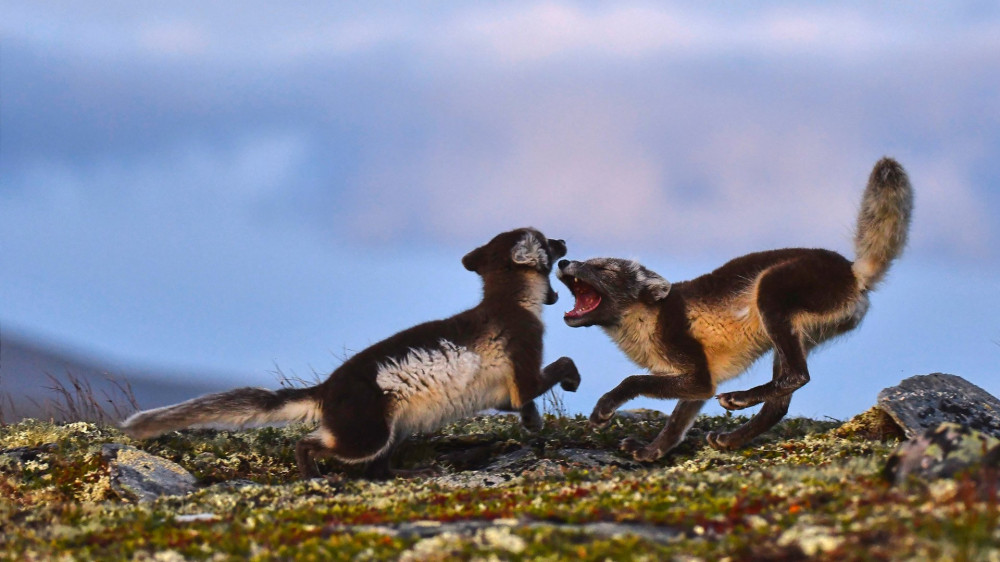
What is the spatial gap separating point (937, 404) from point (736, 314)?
3.10 m

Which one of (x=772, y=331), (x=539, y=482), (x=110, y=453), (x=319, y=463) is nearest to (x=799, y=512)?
(x=539, y=482)

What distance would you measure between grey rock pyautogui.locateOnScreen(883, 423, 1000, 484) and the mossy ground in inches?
12.3

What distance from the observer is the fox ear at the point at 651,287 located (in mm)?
12789

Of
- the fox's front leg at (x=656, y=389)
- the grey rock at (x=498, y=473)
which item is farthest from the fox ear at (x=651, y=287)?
the grey rock at (x=498, y=473)

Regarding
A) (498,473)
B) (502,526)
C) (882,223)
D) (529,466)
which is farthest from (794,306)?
(502,526)

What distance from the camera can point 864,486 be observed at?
26.3 feet

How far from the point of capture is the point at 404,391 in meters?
11.6

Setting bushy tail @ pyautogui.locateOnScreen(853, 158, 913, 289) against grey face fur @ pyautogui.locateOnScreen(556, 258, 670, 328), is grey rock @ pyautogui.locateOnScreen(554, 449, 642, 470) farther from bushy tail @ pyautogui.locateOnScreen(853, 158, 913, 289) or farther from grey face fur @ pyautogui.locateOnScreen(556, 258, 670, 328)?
bushy tail @ pyautogui.locateOnScreen(853, 158, 913, 289)

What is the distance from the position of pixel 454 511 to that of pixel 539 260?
16.8ft

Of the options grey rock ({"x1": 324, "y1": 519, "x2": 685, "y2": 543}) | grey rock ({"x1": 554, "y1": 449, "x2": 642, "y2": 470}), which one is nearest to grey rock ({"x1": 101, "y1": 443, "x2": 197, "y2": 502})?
grey rock ({"x1": 554, "y1": 449, "x2": 642, "y2": 470})

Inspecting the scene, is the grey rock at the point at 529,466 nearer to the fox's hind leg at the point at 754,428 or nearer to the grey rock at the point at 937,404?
the fox's hind leg at the point at 754,428

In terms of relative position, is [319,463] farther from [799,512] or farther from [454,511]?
[799,512]

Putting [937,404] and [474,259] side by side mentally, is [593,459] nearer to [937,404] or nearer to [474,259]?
[474,259]

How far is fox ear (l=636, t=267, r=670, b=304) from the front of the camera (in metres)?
12.8
